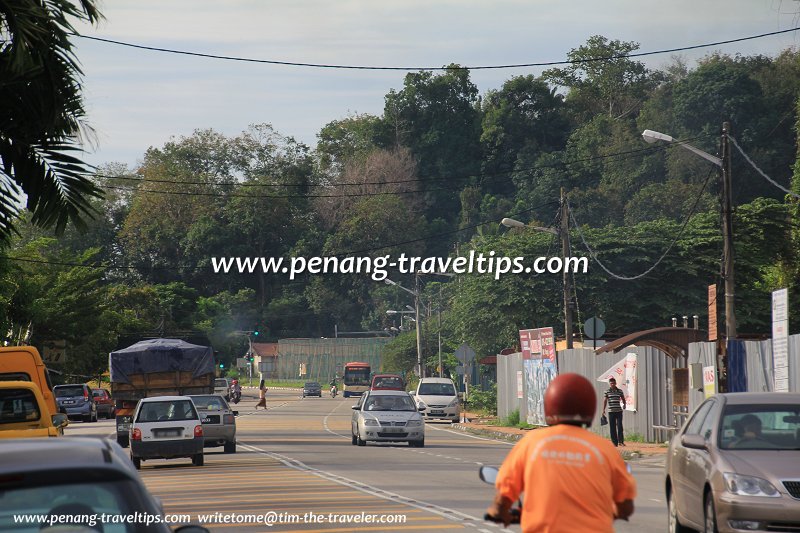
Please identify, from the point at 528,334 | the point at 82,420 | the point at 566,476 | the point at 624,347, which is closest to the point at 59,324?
the point at 82,420

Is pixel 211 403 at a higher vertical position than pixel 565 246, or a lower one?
lower

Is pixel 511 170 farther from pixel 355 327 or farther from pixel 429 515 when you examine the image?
pixel 429 515

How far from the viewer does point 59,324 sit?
210 ft

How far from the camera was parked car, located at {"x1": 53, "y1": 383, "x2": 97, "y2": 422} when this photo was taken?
59.2m

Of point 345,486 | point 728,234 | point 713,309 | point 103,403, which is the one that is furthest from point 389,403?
point 103,403

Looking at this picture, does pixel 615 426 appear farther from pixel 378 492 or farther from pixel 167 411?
pixel 378 492

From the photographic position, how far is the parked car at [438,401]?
55531 mm

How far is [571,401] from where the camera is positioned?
21.8 feet

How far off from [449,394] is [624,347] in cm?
1864

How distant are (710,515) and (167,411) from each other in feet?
58.4

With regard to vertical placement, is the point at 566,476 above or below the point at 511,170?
below

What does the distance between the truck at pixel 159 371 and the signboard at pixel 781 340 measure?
68.0 feet

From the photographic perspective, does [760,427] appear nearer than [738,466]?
No

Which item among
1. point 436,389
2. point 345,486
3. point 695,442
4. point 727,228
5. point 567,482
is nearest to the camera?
point 567,482
